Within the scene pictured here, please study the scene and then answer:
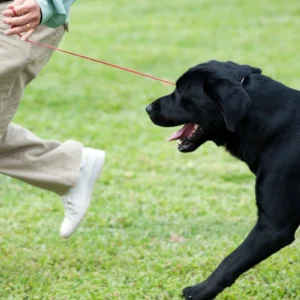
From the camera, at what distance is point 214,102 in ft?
12.7

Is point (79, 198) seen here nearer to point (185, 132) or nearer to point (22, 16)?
point (185, 132)

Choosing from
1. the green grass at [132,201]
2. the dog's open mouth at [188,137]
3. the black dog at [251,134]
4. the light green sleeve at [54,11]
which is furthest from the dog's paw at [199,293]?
the light green sleeve at [54,11]

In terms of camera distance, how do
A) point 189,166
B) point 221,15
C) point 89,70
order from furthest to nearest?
point 221,15
point 89,70
point 189,166

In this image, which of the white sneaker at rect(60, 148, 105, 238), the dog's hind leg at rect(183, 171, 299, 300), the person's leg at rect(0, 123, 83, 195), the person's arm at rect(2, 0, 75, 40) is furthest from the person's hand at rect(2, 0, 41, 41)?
the dog's hind leg at rect(183, 171, 299, 300)

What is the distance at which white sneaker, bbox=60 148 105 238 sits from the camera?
457 centimetres

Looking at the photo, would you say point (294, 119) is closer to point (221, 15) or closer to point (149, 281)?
point (149, 281)

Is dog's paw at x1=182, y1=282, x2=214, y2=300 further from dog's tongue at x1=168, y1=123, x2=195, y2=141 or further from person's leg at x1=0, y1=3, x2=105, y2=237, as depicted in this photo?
person's leg at x1=0, y1=3, x2=105, y2=237

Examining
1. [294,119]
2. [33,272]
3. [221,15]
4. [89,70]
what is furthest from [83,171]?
[221,15]

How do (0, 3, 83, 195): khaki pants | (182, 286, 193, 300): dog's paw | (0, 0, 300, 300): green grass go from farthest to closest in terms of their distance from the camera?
(0, 0, 300, 300): green grass, (0, 3, 83, 195): khaki pants, (182, 286, 193, 300): dog's paw

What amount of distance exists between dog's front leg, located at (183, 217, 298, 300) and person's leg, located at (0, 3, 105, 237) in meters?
1.19

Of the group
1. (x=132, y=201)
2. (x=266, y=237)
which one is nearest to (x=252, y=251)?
(x=266, y=237)

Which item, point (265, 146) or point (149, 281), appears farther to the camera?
point (149, 281)

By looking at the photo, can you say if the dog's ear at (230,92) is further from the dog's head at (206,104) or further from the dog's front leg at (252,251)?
the dog's front leg at (252,251)

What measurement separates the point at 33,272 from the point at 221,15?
36.1ft
